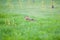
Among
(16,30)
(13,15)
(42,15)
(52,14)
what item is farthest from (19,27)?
(52,14)

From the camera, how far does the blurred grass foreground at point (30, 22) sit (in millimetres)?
2258

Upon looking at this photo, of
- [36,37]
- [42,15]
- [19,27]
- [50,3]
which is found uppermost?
[50,3]

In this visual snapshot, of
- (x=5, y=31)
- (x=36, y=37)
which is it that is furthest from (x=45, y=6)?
(x=5, y=31)

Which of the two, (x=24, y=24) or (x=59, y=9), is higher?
(x=59, y=9)

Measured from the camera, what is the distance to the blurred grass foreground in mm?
2258

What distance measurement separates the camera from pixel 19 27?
7.55 feet

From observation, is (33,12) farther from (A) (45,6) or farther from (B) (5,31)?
(B) (5,31)

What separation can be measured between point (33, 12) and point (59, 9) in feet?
1.42

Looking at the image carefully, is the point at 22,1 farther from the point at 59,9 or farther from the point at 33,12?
the point at 59,9

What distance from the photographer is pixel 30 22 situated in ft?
7.64

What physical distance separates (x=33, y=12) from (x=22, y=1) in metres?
0.26

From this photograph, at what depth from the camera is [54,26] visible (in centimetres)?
231

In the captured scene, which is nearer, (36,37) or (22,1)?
(36,37)

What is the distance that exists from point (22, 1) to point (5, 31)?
57cm
